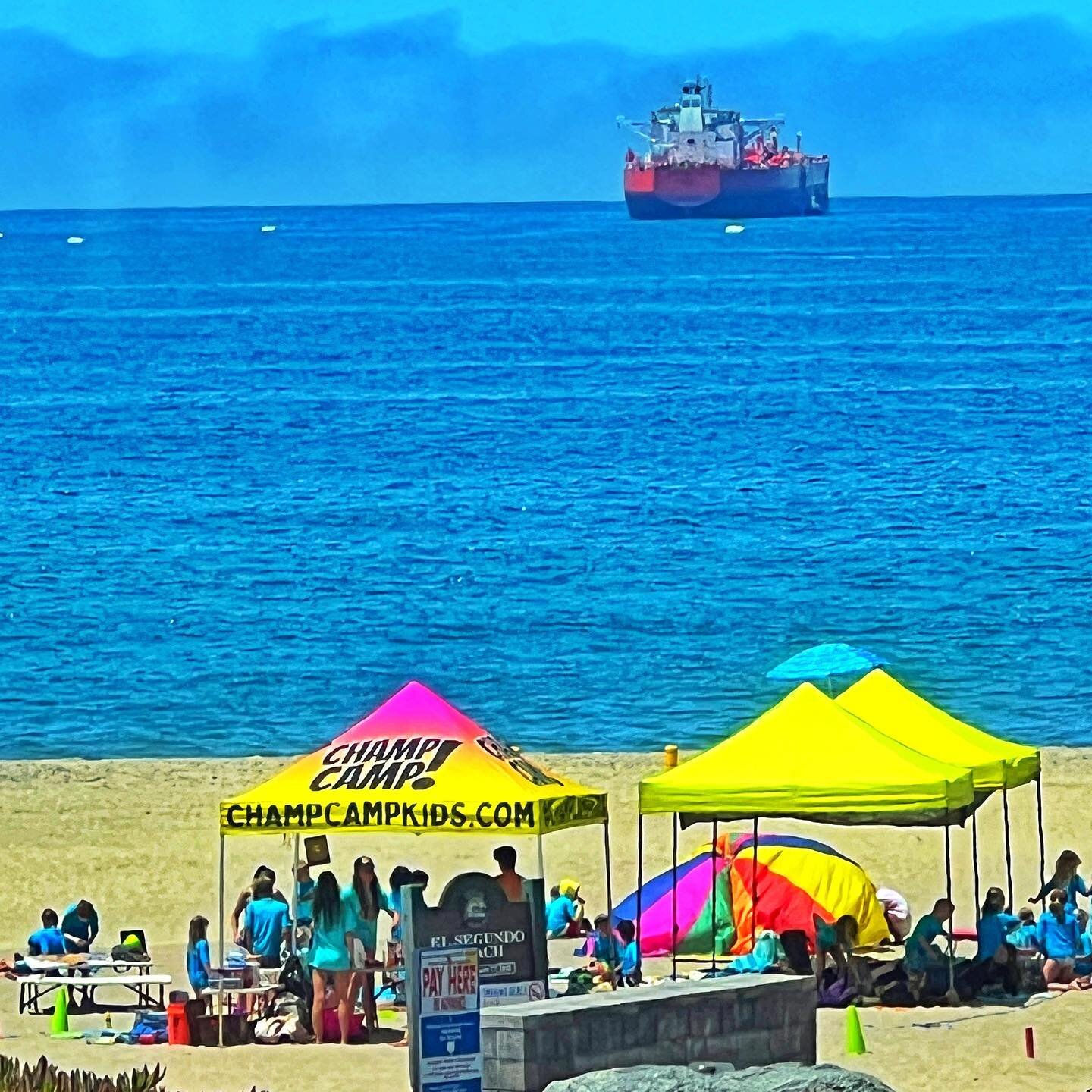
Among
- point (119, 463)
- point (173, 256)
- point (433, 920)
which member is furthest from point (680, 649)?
point (173, 256)

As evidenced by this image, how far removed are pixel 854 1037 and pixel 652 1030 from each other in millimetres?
3531

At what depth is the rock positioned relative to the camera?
7.53 meters

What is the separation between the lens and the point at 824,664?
17266 mm

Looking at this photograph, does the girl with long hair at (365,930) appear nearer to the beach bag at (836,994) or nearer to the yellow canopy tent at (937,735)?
the beach bag at (836,994)

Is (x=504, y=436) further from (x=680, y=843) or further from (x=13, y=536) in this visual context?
(x=680, y=843)

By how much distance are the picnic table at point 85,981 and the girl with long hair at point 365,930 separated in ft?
4.67

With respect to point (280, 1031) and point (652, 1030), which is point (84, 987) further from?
point (652, 1030)

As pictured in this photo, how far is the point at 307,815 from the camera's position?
43.2 ft

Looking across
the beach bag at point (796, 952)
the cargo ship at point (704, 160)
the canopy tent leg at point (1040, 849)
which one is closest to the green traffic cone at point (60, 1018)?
the beach bag at point (796, 952)

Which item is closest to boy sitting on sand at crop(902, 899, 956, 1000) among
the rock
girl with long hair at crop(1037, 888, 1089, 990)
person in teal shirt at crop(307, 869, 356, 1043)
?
girl with long hair at crop(1037, 888, 1089, 990)

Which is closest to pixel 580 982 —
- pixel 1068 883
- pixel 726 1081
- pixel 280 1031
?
pixel 280 1031

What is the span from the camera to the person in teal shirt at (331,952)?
13.0m

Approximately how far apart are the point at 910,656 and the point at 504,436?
3687 centimetres

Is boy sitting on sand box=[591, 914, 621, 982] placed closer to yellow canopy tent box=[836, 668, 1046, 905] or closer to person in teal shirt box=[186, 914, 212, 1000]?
person in teal shirt box=[186, 914, 212, 1000]
